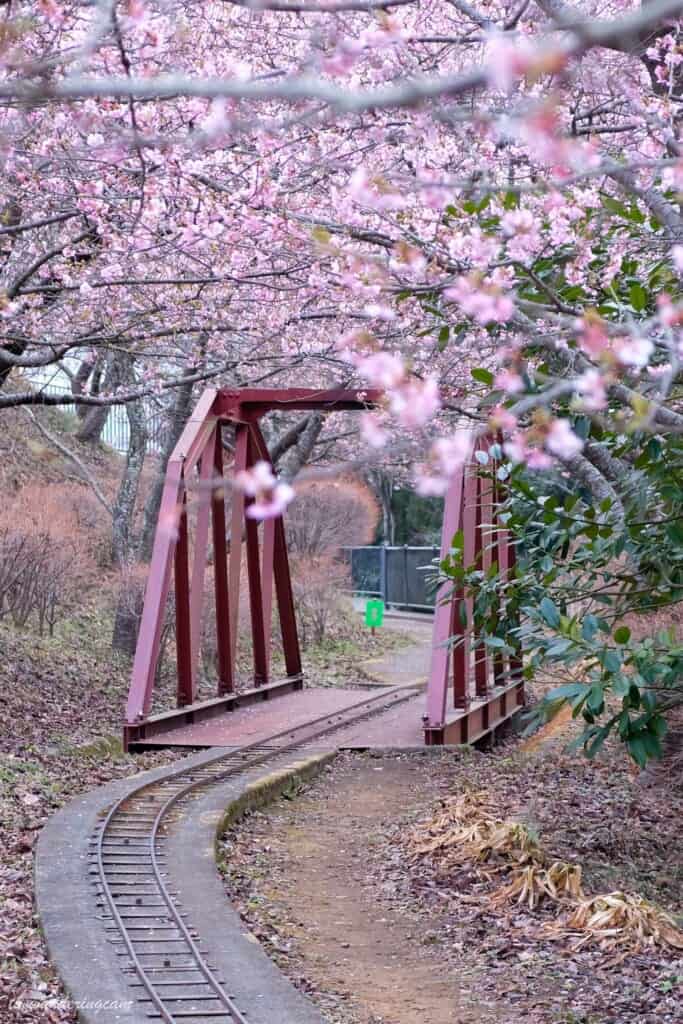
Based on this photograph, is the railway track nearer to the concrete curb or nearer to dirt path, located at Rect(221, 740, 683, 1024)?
the concrete curb

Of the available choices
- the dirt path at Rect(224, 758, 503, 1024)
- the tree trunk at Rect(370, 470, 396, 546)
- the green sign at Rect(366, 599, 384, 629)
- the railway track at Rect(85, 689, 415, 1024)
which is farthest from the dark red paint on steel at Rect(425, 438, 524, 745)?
the tree trunk at Rect(370, 470, 396, 546)

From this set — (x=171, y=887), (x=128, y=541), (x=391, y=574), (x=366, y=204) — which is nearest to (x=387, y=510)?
(x=391, y=574)

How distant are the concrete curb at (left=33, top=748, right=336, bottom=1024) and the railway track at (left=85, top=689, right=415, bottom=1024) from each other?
7 cm

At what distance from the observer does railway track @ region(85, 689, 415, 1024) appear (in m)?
5.98

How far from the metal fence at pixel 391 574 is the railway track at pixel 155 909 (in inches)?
983

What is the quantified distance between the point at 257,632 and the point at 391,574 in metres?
22.8

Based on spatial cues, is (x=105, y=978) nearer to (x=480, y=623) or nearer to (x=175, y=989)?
(x=175, y=989)

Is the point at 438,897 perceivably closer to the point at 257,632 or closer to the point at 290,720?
the point at 290,720

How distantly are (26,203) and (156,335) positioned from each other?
Answer: 1423 millimetres

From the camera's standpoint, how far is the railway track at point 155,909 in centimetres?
598

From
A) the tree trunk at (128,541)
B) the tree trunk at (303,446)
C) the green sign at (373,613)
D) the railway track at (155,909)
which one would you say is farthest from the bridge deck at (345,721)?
the green sign at (373,613)

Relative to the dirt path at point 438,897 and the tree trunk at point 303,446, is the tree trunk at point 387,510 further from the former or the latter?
the dirt path at point 438,897

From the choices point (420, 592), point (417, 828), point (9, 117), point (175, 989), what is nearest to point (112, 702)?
point (417, 828)

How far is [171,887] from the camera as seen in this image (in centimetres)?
800
